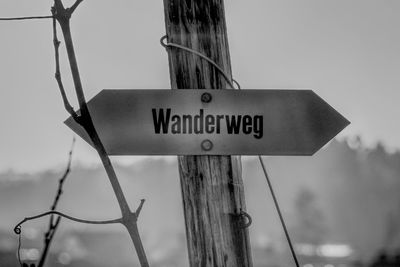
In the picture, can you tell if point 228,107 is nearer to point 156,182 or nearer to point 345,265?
point 345,265

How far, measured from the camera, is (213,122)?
6.72 feet

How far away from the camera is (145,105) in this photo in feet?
6.77

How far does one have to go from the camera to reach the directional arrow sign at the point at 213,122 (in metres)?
2.04

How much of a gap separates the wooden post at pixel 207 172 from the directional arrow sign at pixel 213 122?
6 centimetres

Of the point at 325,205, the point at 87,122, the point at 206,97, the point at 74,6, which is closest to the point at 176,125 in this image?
the point at 206,97

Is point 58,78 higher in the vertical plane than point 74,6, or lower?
lower

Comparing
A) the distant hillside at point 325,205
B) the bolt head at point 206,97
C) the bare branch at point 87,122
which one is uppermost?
the distant hillside at point 325,205

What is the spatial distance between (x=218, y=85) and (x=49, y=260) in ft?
118

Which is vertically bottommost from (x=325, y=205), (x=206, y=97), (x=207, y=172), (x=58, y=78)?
(x=207, y=172)

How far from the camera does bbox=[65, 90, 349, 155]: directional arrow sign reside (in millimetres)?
2035

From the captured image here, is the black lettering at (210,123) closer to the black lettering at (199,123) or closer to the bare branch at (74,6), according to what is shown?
the black lettering at (199,123)

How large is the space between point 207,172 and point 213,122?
179 mm

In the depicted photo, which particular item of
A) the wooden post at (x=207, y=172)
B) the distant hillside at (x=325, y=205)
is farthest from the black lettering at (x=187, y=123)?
the distant hillside at (x=325, y=205)

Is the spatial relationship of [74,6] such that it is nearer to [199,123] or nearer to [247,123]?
[199,123]
